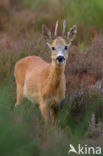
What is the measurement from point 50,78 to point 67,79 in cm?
137

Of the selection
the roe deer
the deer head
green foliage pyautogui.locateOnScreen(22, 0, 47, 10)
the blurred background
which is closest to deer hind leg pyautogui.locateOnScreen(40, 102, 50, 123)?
the roe deer

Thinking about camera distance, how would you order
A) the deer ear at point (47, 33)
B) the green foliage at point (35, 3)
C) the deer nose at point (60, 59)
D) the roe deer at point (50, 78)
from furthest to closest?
the green foliage at point (35, 3) → the deer ear at point (47, 33) → the roe deer at point (50, 78) → the deer nose at point (60, 59)

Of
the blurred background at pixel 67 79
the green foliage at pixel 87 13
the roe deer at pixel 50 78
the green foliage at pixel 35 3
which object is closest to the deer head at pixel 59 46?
the roe deer at pixel 50 78

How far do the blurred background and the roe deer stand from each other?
20cm

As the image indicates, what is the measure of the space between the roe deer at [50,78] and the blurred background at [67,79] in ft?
0.66

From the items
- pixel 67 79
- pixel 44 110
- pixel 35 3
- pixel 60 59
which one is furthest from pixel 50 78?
pixel 35 3

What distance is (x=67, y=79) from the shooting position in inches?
350

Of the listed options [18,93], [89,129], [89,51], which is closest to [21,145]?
[89,129]

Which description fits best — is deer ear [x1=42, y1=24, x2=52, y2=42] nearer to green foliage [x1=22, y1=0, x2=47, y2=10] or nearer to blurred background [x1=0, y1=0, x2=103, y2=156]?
blurred background [x1=0, y1=0, x2=103, y2=156]

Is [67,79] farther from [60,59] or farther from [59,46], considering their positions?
[60,59]

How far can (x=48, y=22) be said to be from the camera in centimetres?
1522

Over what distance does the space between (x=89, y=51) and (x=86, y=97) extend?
2.97m

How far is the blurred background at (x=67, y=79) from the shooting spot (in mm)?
4062

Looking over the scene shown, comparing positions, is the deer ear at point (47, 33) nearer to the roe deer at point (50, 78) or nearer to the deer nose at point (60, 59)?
the roe deer at point (50, 78)
